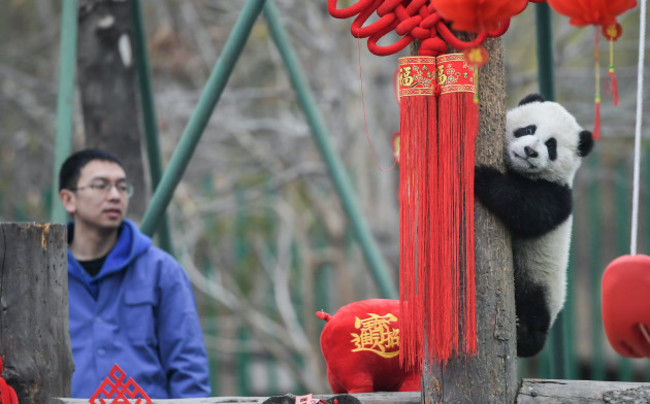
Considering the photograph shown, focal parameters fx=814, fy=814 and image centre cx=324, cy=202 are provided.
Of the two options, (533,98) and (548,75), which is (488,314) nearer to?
(533,98)

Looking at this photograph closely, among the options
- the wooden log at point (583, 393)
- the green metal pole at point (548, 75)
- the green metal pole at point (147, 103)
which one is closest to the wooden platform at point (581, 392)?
the wooden log at point (583, 393)

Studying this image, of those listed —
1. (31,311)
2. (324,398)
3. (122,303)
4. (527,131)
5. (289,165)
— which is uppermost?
(527,131)

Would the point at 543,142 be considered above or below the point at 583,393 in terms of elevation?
above

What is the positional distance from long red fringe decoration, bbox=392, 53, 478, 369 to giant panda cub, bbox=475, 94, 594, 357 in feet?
0.42

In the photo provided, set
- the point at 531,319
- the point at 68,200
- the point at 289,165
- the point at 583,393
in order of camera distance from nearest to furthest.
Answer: the point at 583,393 → the point at 531,319 → the point at 68,200 → the point at 289,165

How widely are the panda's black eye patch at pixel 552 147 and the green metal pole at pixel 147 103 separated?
1.98 meters

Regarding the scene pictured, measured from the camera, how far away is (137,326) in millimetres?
2949

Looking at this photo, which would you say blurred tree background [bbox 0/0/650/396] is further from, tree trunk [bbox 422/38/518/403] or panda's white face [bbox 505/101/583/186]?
tree trunk [bbox 422/38/518/403]

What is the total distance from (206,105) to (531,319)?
1.42 m

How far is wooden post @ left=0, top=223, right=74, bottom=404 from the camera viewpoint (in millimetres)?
2109

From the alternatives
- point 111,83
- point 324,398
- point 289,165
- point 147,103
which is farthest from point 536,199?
point 289,165

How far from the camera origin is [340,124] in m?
7.02

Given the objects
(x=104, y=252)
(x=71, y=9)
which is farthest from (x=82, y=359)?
(x=71, y=9)

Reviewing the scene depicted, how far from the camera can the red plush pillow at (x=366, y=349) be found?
7.70 feet
